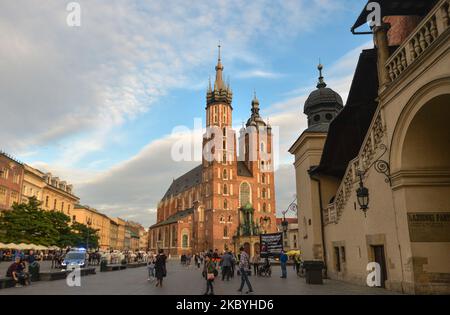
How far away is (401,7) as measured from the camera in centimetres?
1205

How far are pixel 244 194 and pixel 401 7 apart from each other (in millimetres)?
78271

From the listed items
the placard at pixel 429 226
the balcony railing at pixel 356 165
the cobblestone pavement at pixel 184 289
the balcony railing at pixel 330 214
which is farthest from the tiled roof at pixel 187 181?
the placard at pixel 429 226

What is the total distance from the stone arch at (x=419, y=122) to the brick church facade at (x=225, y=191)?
6863cm

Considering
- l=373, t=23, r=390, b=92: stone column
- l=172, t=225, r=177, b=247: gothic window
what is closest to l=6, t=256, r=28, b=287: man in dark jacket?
l=373, t=23, r=390, b=92: stone column

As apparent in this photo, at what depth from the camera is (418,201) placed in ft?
33.3

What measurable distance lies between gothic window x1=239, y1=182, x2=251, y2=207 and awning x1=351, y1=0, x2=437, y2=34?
76.4 m

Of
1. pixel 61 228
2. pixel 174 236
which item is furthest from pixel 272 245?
pixel 174 236

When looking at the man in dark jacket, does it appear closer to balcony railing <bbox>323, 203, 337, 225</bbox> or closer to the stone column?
balcony railing <bbox>323, 203, 337, 225</bbox>

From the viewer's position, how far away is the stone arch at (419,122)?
851cm

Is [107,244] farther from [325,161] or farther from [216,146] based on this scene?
[325,161]

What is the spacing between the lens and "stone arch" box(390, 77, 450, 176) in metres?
8.51

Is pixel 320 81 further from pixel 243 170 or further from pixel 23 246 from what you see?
pixel 243 170

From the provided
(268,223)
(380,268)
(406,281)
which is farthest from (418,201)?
(268,223)
